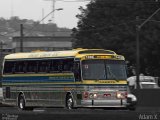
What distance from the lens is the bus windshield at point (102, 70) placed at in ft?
90.7

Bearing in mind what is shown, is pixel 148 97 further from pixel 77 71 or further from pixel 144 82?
pixel 144 82

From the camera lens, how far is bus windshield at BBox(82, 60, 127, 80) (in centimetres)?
2766

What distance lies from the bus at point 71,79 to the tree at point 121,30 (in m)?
42.0

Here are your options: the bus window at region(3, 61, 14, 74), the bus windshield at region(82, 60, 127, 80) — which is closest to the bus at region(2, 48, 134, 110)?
the bus windshield at region(82, 60, 127, 80)

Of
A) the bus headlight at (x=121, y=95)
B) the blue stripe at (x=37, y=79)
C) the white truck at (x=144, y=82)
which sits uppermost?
the blue stripe at (x=37, y=79)

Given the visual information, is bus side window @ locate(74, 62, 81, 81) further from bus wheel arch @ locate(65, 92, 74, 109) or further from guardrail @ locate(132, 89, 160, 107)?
guardrail @ locate(132, 89, 160, 107)

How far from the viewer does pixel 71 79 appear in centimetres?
2850

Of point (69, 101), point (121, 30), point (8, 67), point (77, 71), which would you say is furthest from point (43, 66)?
point (121, 30)

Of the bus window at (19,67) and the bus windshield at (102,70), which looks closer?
the bus windshield at (102,70)

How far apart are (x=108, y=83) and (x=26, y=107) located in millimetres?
6579

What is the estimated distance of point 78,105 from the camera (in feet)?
91.3

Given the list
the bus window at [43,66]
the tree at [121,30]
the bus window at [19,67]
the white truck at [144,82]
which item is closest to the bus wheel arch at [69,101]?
the bus window at [43,66]

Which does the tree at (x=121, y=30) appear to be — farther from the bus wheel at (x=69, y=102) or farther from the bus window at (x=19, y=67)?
the bus wheel at (x=69, y=102)

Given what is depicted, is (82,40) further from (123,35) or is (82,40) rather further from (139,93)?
(139,93)
